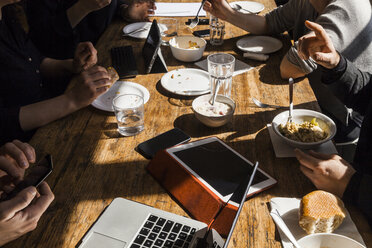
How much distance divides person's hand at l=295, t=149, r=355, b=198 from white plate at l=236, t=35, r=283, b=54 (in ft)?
3.17

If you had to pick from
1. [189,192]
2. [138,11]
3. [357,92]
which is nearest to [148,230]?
[189,192]

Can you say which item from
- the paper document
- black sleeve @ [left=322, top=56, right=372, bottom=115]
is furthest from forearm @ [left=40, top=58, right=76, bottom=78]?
black sleeve @ [left=322, top=56, right=372, bottom=115]

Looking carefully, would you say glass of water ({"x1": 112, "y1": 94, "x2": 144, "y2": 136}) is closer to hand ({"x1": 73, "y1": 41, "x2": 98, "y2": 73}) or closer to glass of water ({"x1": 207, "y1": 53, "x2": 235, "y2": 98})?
glass of water ({"x1": 207, "y1": 53, "x2": 235, "y2": 98})

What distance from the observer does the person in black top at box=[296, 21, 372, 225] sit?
971 mm

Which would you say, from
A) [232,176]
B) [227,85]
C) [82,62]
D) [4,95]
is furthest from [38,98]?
[232,176]

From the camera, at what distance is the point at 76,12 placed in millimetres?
2049

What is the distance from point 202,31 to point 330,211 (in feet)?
5.04

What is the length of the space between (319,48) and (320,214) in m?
0.87

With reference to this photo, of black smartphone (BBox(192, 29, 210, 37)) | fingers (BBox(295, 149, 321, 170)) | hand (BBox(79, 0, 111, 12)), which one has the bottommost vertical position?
black smartphone (BBox(192, 29, 210, 37))

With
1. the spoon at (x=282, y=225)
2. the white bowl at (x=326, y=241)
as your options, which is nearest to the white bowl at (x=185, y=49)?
the spoon at (x=282, y=225)

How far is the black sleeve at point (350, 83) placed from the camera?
142cm

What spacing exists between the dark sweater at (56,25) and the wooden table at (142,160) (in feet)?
2.60

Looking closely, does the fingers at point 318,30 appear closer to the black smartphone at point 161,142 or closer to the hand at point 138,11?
the black smartphone at point 161,142

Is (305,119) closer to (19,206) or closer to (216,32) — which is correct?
(216,32)
